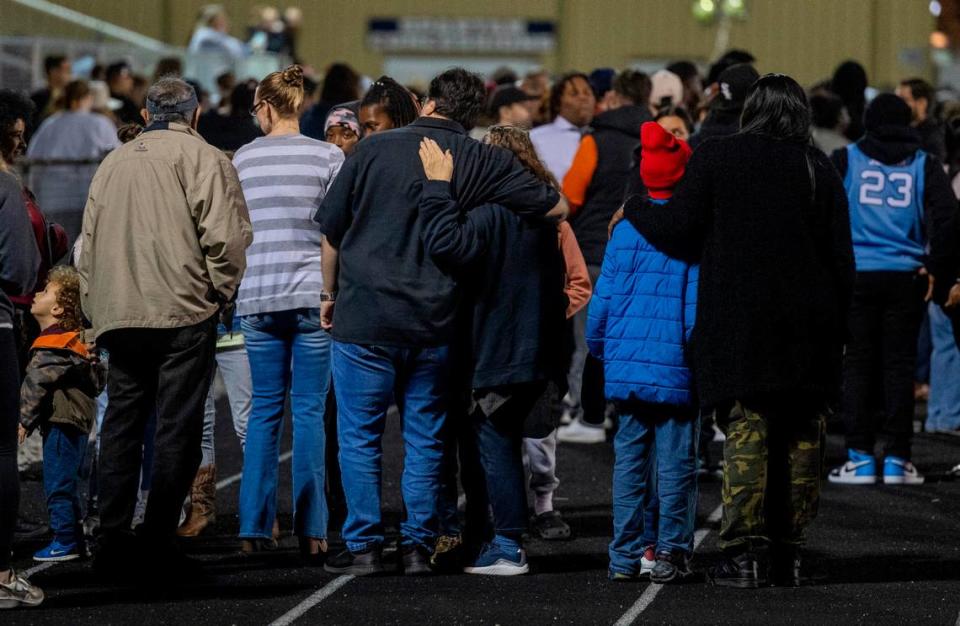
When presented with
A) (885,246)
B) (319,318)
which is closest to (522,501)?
(319,318)

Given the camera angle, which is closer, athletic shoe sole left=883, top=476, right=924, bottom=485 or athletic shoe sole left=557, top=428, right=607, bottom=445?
athletic shoe sole left=883, top=476, right=924, bottom=485

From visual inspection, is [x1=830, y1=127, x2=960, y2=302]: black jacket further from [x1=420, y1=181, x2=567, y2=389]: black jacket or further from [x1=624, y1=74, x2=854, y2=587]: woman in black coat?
[x1=420, y1=181, x2=567, y2=389]: black jacket

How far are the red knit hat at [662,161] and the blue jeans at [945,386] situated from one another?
4.72 meters

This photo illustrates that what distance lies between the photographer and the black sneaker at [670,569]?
22.6 feet

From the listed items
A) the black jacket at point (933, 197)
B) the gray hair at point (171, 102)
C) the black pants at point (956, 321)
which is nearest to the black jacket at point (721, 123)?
the black jacket at point (933, 197)

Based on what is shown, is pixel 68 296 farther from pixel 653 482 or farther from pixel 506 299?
pixel 653 482

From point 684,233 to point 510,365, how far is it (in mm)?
812

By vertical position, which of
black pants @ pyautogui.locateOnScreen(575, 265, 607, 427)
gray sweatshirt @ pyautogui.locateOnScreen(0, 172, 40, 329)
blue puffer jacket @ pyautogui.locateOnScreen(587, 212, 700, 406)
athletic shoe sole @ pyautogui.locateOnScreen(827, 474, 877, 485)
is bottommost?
athletic shoe sole @ pyautogui.locateOnScreen(827, 474, 877, 485)

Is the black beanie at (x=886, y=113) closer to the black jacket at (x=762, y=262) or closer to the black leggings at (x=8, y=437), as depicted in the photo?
the black jacket at (x=762, y=262)

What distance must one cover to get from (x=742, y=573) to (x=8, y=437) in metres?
2.64

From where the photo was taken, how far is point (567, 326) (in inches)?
286

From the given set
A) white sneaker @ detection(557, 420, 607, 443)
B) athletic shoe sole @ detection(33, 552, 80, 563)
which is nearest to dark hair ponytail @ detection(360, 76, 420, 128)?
athletic shoe sole @ detection(33, 552, 80, 563)

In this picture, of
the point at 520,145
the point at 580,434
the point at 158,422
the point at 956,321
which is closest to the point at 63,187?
the point at 580,434

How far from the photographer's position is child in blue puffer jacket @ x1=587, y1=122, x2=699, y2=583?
6836 mm
